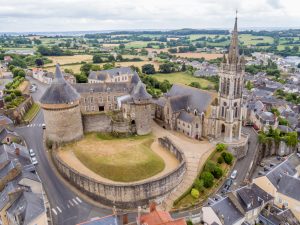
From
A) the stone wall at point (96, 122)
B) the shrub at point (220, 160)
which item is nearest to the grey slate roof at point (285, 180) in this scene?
the shrub at point (220, 160)

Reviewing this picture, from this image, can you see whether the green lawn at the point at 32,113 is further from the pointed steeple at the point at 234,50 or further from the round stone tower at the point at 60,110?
the pointed steeple at the point at 234,50

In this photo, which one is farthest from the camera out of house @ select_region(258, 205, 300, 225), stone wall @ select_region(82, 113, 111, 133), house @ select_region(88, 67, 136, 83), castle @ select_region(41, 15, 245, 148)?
house @ select_region(88, 67, 136, 83)

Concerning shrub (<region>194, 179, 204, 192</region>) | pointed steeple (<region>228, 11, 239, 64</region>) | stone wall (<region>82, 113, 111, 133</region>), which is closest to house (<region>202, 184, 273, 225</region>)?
shrub (<region>194, 179, 204, 192</region>)

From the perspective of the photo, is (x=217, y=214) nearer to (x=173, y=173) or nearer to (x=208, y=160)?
(x=173, y=173)

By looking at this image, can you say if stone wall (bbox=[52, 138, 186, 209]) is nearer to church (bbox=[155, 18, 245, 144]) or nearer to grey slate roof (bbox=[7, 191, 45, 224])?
grey slate roof (bbox=[7, 191, 45, 224])

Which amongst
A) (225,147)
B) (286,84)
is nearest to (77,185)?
(225,147)

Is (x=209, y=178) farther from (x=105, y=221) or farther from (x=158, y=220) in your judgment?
(x=105, y=221)

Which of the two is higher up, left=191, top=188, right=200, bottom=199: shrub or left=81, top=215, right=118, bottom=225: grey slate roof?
left=81, top=215, right=118, bottom=225: grey slate roof

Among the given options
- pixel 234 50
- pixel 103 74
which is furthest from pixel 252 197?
pixel 103 74
